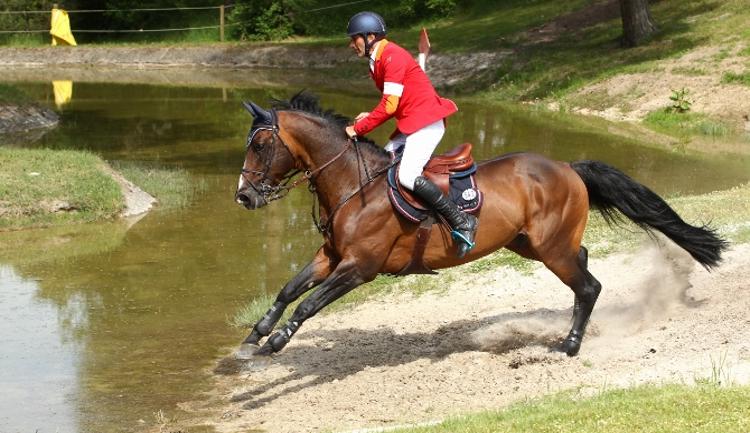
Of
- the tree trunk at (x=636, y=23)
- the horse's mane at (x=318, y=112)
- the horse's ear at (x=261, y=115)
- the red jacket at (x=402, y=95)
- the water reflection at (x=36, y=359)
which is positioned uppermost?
the red jacket at (x=402, y=95)

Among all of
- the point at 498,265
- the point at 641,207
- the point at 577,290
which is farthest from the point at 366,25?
the point at 498,265

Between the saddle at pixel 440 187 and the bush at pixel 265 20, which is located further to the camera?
the bush at pixel 265 20

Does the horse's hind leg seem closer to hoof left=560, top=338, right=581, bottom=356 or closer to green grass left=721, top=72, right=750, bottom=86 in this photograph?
hoof left=560, top=338, right=581, bottom=356

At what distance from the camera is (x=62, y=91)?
135 feet

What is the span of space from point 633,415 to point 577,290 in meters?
3.33

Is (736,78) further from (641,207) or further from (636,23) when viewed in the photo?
(641,207)

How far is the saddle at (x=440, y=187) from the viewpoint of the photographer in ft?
33.2

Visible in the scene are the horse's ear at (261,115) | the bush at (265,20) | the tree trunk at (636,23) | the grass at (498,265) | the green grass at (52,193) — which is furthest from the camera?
the bush at (265,20)

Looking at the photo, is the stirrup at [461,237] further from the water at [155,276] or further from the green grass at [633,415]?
the water at [155,276]

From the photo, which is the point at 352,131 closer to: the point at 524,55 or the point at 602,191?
the point at 602,191

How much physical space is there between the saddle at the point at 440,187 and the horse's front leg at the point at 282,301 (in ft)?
2.75

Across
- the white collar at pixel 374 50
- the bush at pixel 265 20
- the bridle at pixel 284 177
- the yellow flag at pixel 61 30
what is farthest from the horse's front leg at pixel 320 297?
the yellow flag at pixel 61 30

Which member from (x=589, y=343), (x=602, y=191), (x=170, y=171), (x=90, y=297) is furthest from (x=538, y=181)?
(x=170, y=171)

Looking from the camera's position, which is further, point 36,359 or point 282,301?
point 36,359
